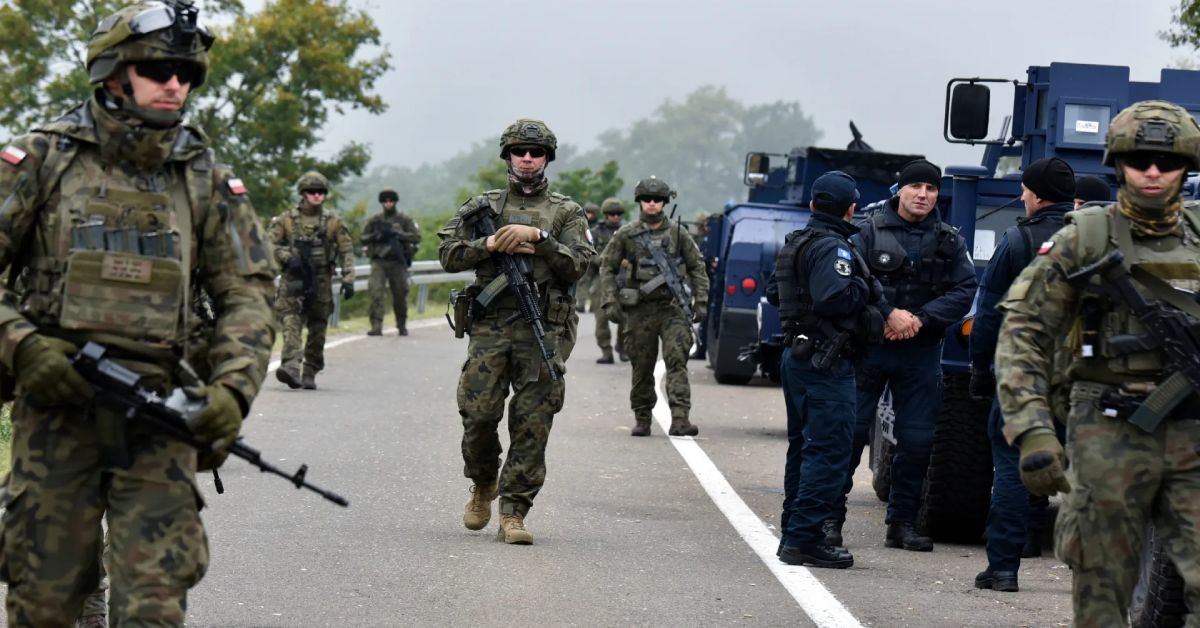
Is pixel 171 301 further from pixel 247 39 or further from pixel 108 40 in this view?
pixel 247 39

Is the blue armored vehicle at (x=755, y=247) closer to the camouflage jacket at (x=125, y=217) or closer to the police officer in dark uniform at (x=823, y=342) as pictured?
the police officer in dark uniform at (x=823, y=342)

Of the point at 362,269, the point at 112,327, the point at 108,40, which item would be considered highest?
the point at 108,40

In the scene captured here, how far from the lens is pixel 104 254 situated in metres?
5.09

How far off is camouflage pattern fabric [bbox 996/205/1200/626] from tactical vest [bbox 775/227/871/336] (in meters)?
3.34

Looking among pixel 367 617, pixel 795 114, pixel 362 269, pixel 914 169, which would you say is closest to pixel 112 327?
pixel 367 617

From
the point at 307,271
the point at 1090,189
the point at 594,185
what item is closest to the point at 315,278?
the point at 307,271

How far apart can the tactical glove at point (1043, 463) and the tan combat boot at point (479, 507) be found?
4.42 metres

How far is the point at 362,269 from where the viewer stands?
27672 millimetres

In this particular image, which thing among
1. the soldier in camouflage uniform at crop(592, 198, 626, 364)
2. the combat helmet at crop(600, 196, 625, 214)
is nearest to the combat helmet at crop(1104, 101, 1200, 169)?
the soldier in camouflage uniform at crop(592, 198, 626, 364)

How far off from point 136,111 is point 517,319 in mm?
4355

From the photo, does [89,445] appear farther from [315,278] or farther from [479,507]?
[315,278]

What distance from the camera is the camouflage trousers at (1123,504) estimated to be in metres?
5.53

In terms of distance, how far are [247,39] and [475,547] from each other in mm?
26999

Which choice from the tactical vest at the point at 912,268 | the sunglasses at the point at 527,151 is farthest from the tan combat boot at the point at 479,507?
the tactical vest at the point at 912,268
